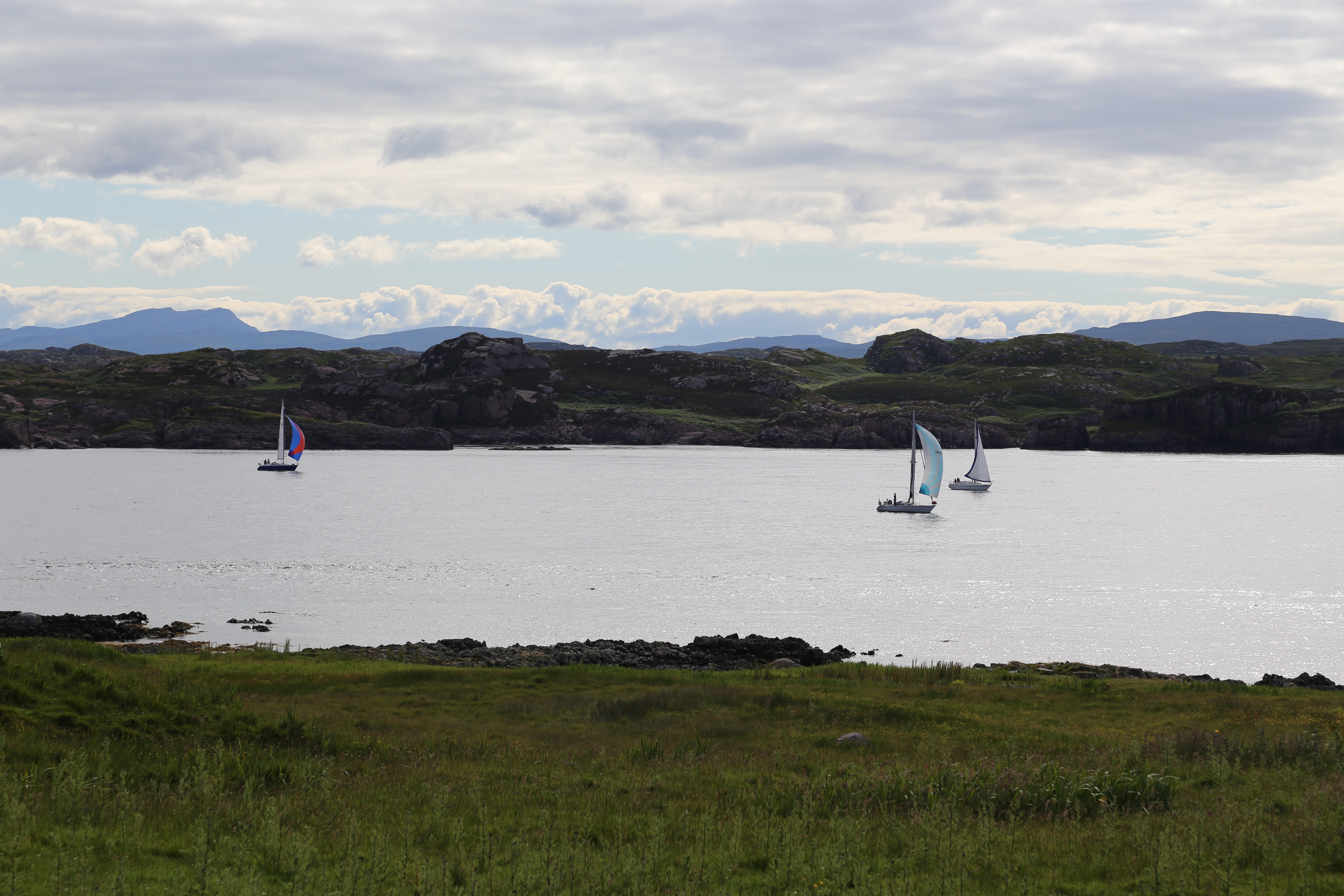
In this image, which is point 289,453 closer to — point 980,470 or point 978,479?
point 978,479

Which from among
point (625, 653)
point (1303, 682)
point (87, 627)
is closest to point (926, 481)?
point (1303, 682)

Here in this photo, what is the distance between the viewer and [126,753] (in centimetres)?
1830

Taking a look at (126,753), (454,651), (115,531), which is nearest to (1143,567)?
(454,651)

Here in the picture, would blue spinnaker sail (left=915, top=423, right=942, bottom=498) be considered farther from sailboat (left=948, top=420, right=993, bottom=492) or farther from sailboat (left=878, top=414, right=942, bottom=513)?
sailboat (left=948, top=420, right=993, bottom=492)

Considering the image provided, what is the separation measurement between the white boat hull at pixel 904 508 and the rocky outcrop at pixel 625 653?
7528cm

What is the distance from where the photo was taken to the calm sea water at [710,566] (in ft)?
173

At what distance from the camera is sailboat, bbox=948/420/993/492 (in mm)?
154875

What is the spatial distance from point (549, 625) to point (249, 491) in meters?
99.4

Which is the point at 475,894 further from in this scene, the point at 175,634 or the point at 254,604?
the point at 254,604

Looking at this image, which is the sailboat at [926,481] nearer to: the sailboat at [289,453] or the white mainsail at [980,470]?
the white mainsail at [980,470]

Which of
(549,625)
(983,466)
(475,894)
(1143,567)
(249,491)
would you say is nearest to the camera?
(475,894)

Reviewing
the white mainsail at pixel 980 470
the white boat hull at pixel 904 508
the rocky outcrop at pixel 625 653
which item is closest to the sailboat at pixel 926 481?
the white boat hull at pixel 904 508

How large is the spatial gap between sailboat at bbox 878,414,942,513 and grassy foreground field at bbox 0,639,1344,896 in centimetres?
8907

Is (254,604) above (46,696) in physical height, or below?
→ below
